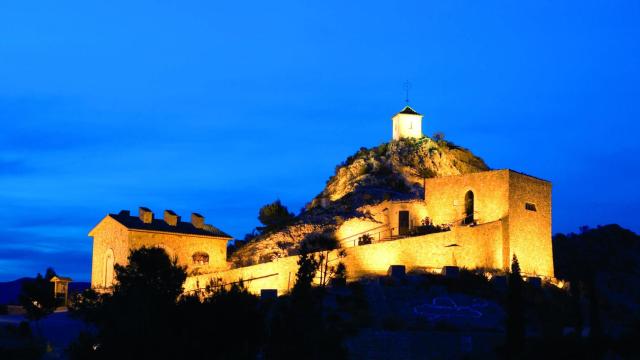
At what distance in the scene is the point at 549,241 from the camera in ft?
145

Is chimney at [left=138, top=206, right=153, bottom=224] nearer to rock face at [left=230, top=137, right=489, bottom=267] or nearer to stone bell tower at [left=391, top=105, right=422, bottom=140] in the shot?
rock face at [left=230, top=137, right=489, bottom=267]

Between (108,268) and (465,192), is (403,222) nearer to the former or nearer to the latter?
(465,192)

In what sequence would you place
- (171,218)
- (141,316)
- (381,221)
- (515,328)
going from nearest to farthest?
(141,316) < (515,328) < (381,221) < (171,218)

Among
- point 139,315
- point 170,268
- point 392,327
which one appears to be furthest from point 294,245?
point 139,315

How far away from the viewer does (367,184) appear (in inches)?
2344

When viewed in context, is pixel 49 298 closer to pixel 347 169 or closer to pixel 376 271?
pixel 376 271

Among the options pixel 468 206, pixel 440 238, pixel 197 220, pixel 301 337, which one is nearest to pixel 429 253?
pixel 440 238

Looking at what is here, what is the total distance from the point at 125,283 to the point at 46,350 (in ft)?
37.8

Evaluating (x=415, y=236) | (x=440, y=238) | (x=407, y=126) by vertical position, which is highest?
(x=407, y=126)

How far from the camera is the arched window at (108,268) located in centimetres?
4653

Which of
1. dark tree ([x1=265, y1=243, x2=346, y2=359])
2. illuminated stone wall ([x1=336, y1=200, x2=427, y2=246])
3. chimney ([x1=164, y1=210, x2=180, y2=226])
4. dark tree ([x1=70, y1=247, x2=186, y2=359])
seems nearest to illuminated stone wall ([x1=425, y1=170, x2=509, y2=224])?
illuminated stone wall ([x1=336, y1=200, x2=427, y2=246])

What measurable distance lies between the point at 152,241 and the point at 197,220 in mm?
5581

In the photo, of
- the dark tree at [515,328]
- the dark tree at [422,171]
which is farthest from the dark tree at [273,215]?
the dark tree at [515,328]

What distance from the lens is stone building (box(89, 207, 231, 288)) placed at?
45.9 meters
